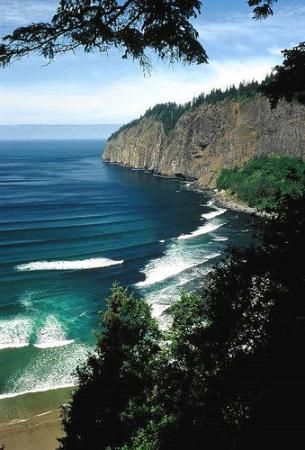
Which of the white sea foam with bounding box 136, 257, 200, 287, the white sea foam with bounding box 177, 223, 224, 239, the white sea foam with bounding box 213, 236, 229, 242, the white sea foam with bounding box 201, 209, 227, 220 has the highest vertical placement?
the white sea foam with bounding box 201, 209, 227, 220

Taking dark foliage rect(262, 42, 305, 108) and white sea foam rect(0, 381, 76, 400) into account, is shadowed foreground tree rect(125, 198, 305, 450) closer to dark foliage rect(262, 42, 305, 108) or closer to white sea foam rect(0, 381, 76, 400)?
dark foliage rect(262, 42, 305, 108)

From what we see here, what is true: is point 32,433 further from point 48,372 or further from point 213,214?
point 213,214

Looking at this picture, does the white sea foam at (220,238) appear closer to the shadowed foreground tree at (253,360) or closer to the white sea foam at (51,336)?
the white sea foam at (51,336)

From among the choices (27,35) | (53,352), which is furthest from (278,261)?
(53,352)

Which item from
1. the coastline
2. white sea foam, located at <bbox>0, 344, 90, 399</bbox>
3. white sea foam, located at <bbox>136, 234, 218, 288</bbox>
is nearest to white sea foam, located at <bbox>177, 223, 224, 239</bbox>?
white sea foam, located at <bbox>136, 234, 218, 288</bbox>

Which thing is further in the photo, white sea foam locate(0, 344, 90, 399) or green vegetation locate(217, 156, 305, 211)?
green vegetation locate(217, 156, 305, 211)

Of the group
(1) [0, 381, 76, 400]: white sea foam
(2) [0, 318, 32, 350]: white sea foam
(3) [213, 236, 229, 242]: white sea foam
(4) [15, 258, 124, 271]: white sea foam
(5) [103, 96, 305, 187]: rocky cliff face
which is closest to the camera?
(1) [0, 381, 76, 400]: white sea foam
